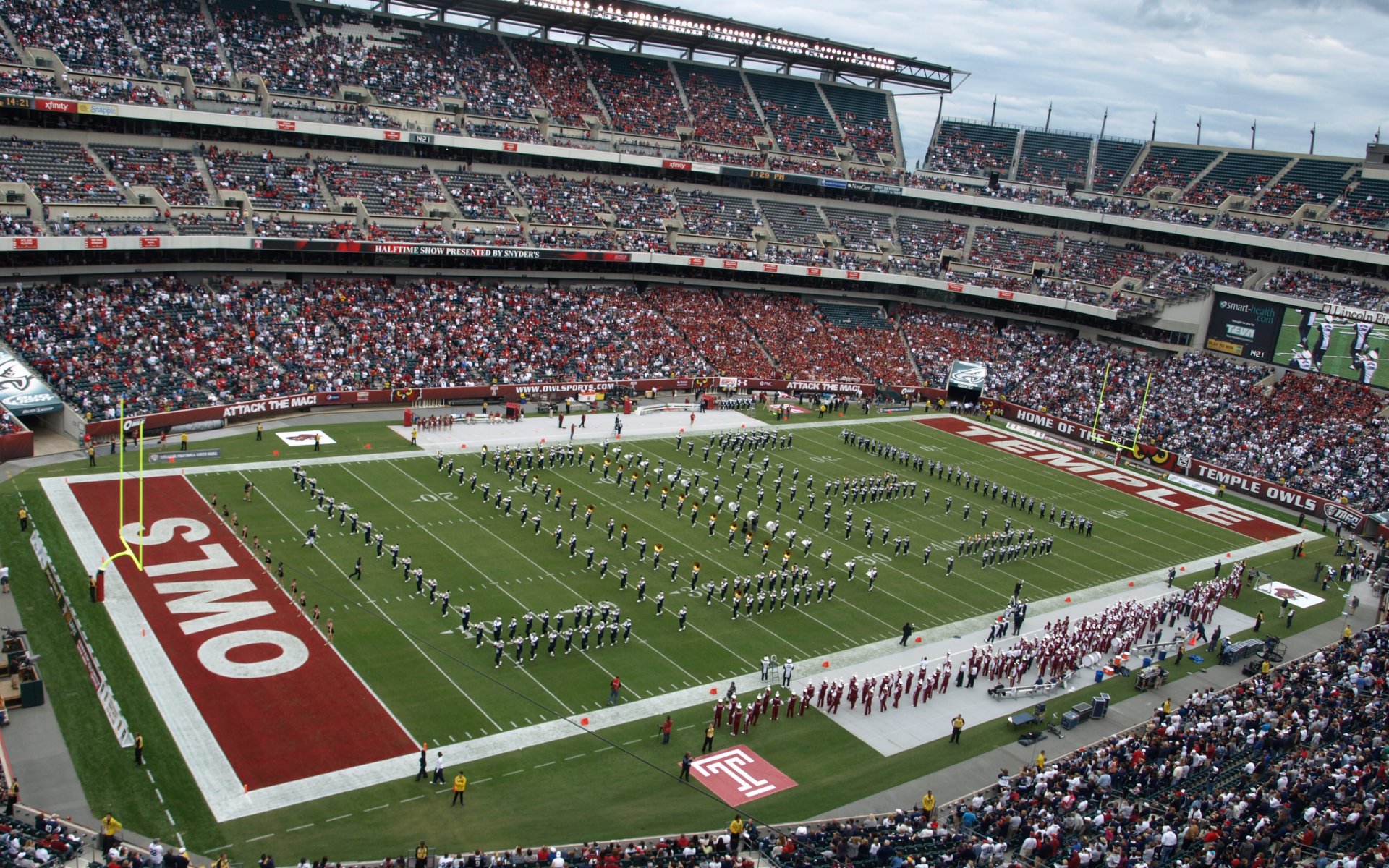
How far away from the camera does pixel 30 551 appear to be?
26391 millimetres

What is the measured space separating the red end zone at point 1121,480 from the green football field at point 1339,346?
40.2ft

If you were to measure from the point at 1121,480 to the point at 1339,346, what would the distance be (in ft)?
47.8

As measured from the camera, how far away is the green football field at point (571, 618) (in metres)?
18.3

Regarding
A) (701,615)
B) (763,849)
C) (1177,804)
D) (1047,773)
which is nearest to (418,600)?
(701,615)

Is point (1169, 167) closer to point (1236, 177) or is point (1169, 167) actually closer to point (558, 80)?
point (1236, 177)

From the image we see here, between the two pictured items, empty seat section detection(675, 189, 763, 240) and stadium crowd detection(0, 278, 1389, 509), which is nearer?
stadium crowd detection(0, 278, 1389, 509)

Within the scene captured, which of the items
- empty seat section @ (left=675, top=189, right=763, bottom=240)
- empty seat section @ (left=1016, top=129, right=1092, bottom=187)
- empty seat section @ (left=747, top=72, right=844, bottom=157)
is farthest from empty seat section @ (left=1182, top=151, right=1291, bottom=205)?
empty seat section @ (left=675, top=189, right=763, bottom=240)

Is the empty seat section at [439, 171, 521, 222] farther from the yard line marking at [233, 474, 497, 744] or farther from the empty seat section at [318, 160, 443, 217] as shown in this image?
the yard line marking at [233, 474, 497, 744]

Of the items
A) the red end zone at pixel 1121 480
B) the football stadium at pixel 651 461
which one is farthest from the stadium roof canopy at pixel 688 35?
the red end zone at pixel 1121 480

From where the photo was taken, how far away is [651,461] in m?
40.4

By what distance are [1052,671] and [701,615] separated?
353 inches

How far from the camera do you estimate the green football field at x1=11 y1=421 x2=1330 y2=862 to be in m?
18.3

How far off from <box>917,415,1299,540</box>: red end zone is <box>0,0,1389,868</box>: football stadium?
324 mm

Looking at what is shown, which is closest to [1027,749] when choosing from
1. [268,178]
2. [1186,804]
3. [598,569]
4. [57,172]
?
[1186,804]
